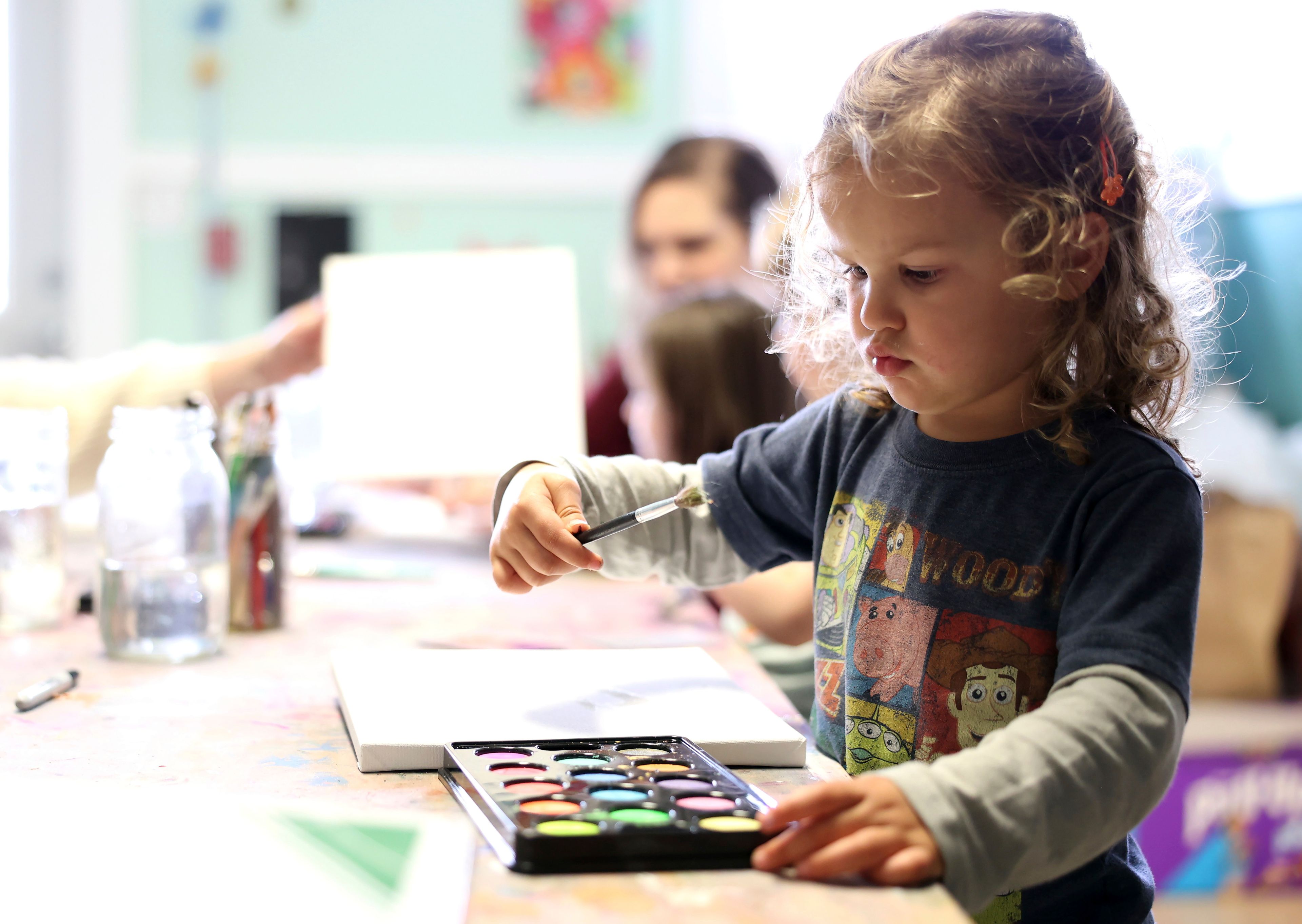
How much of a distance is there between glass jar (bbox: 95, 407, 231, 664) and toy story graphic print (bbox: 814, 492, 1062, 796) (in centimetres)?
46

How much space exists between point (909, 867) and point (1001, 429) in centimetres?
32

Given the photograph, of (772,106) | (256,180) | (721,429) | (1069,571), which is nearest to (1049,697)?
(1069,571)

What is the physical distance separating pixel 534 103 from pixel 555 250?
1325 millimetres

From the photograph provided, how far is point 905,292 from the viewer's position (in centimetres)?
63

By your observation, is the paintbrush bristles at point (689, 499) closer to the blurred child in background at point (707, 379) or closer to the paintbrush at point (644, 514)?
the paintbrush at point (644, 514)

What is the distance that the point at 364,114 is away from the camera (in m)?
2.61

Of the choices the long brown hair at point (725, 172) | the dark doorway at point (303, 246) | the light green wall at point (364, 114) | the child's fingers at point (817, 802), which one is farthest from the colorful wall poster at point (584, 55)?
the child's fingers at point (817, 802)

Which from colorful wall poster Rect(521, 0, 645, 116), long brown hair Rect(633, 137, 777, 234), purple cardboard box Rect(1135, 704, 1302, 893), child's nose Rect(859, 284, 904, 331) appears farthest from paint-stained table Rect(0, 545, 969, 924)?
colorful wall poster Rect(521, 0, 645, 116)

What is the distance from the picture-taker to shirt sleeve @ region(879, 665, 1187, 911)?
0.45 meters

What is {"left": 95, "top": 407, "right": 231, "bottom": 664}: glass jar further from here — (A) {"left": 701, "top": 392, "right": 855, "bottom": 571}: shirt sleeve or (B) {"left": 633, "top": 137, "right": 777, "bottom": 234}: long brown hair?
(B) {"left": 633, "top": 137, "right": 777, "bottom": 234}: long brown hair

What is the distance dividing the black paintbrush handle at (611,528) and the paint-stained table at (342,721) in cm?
16

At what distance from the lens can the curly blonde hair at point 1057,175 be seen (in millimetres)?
619

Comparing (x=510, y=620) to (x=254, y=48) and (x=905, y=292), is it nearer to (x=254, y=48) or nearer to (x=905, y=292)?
(x=905, y=292)

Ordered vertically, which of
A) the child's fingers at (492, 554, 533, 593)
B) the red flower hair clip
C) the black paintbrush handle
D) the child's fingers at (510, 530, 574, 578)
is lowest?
the child's fingers at (492, 554, 533, 593)
